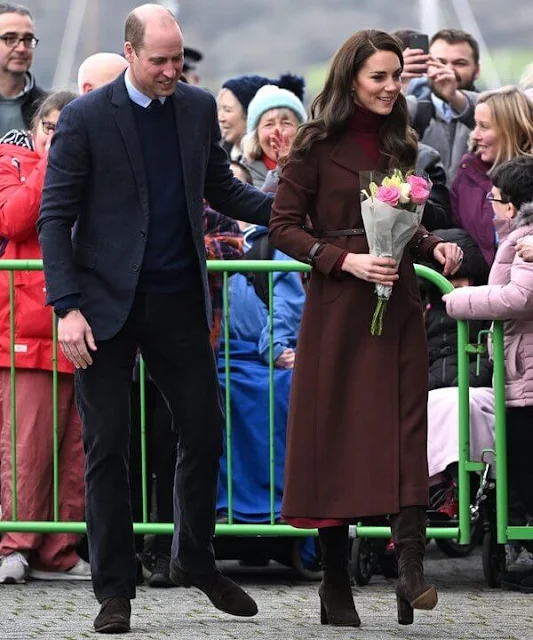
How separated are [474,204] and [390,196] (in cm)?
229

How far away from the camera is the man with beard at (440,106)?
949cm

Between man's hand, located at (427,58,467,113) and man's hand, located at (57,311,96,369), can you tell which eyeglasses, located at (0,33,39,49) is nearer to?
man's hand, located at (427,58,467,113)

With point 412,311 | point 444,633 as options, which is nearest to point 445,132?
point 412,311

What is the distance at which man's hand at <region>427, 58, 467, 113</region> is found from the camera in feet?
31.7

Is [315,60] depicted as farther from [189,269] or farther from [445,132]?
[189,269]

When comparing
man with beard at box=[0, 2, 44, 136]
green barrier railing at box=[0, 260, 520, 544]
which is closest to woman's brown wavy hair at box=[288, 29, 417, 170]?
green barrier railing at box=[0, 260, 520, 544]

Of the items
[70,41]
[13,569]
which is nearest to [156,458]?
[13,569]

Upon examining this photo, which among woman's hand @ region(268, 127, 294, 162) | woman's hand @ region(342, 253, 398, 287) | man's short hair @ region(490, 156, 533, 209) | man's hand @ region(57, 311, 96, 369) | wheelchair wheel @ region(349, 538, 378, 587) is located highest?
woman's hand @ region(268, 127, 294, 162)

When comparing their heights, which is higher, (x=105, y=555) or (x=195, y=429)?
(x=195, y=429)

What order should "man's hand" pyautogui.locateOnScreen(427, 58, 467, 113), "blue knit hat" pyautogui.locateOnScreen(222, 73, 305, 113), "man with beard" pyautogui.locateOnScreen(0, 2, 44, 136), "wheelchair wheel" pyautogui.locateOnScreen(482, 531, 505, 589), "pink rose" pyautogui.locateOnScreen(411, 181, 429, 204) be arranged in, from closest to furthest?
"pink rose" pyautogui.locateOnScreen(411, 181, 429, 204), "wheelchair wheel" pyautogui.locateOnScreen(482, 531, 505, 589), "man with beard" pyautogui.locateOnScreen(0, 2, 44, 136), "man's hand" pyautogui.locateOnScreen(427, 58, 467, 113), "blue knit hat" pyautogui.locateOnScreen(222, 73, 305, 113)

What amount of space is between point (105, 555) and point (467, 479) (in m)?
1.83

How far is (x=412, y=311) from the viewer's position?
6.56 m

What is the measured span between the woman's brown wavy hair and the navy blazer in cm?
46

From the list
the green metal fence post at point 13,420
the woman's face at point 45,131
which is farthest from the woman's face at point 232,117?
the green metal fence post at point 13,420
